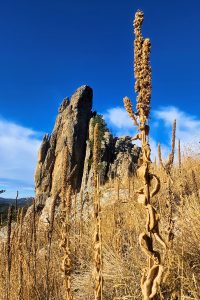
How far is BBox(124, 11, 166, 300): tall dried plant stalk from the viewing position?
1.38 metres

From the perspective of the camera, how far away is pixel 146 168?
1441mm

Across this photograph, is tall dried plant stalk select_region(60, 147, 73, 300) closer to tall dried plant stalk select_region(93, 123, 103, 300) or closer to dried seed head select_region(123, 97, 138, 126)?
tall dried plant stalk select_region(93, 123, 103, 300)

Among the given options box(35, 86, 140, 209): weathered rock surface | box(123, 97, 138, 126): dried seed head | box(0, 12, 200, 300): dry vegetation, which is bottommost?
box(0, 12, 200, 300): dry vegetation

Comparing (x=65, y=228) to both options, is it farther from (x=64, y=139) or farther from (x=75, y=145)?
(x=64, y=139)

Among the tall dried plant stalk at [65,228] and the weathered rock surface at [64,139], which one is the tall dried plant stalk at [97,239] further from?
the weathered rock surface at [64,139]

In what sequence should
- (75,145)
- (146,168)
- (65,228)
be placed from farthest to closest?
(75,145)
(65,228)
(146,168)

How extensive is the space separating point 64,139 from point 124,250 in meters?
35.1

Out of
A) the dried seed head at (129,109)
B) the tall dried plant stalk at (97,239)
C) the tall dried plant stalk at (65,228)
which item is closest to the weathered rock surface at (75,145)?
the tall dried plant stalk at (65,228)

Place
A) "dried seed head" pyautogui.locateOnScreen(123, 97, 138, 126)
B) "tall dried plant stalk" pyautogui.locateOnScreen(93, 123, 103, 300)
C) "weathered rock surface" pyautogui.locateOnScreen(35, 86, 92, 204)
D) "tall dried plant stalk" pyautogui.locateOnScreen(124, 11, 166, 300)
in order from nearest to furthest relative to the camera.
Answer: "tall dried plant stalk" pyautogui.locateOnScreen(124, 11, 166, 300)
"dried seed head" pyautogui.locateOnScreen(123, 97, 138, 126)
"tall dried plant stalk" pyautogui.locateOnScreen(93, 123, 103, 300)
"weathered rock surface" pyautogui.locateOnScreen(35, 86, 92, 204)

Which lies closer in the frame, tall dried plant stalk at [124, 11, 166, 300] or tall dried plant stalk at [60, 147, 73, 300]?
tall dried plant stalk at [124, 11, 166, 300]

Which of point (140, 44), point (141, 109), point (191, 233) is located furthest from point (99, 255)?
point (191, 233)

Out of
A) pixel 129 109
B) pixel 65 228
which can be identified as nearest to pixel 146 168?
pixel 129 109

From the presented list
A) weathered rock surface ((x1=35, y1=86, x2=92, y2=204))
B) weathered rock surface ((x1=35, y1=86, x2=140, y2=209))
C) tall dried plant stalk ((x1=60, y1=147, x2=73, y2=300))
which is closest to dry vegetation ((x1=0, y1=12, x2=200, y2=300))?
tall dried plant stalk ((x1=60, y1=147, x2=73, y2=300))

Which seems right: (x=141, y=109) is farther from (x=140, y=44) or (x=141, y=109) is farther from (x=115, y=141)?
(x=115, y=141)
